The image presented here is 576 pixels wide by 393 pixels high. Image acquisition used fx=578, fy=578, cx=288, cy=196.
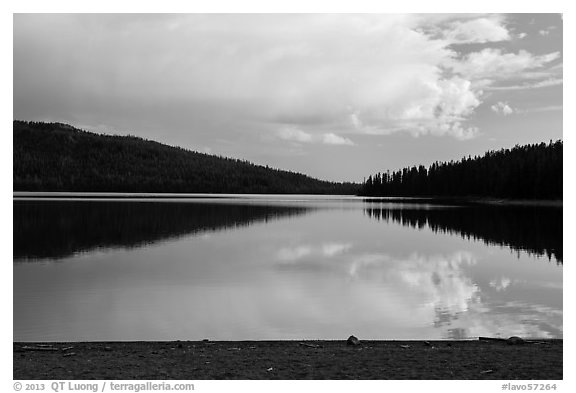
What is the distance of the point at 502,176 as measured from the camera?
131875 millimetres

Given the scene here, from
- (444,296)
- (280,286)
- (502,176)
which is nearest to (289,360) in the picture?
(444,296)

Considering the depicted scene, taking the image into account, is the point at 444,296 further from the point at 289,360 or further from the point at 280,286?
the point at 289,360

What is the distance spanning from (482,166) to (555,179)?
207ft

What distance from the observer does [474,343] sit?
12.6 metres

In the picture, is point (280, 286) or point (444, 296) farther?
point (280, 286)

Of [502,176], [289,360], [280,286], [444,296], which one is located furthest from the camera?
[502,176]

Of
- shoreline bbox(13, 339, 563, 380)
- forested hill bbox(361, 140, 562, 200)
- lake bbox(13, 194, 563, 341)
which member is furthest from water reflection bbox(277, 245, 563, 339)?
forested hill bbox(361, 140, 562, 200)

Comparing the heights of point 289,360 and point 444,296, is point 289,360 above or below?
above

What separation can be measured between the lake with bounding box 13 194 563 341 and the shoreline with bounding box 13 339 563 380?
281 centimetres

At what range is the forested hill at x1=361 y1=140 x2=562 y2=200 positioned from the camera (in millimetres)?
100125

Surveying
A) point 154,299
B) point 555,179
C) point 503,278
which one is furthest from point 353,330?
point 555,179

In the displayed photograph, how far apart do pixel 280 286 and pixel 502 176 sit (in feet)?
392

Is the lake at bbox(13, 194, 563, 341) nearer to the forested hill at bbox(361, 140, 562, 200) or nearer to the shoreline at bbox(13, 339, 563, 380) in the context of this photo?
the shoreline at bbox(13, 339, 563, 380)

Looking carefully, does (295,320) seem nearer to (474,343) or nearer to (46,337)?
(474,343)
